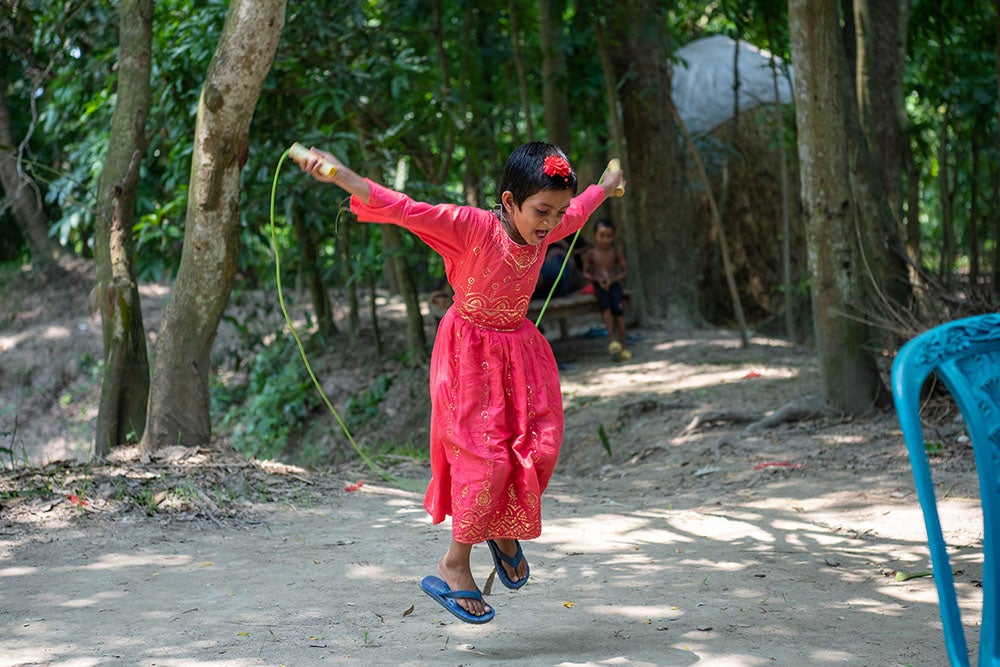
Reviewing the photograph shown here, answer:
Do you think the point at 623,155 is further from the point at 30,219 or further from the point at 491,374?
the point at 30,219

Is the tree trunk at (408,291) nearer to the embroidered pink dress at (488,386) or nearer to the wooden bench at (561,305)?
the wooden bench at (561,305)

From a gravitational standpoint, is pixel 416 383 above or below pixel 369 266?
below

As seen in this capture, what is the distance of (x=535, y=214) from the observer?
3.21 metres

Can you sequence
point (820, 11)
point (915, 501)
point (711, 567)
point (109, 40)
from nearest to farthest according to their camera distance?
point (711, 567) < point (915, 501) < point (820, 11) < point (109, 40)

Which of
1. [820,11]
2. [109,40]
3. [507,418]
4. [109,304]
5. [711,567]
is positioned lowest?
[711,567]

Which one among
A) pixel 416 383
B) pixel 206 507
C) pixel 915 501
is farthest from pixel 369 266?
pixel 915 501

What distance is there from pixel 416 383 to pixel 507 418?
610 centimetres

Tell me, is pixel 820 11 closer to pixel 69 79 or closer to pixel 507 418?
pixel 507 418

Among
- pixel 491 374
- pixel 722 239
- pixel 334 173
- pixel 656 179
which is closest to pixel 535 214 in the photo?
pixel 491 374

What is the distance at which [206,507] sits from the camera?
4.95m

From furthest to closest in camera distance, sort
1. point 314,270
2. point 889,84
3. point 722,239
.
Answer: point 314,270 → point 722,239 → point 889,84

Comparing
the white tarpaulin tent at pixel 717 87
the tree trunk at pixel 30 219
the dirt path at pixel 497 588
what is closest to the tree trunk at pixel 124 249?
the dirt path at pixel 497 588

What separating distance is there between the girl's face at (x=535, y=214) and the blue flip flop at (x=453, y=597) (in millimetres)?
1142

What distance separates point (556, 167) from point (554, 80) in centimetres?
708
